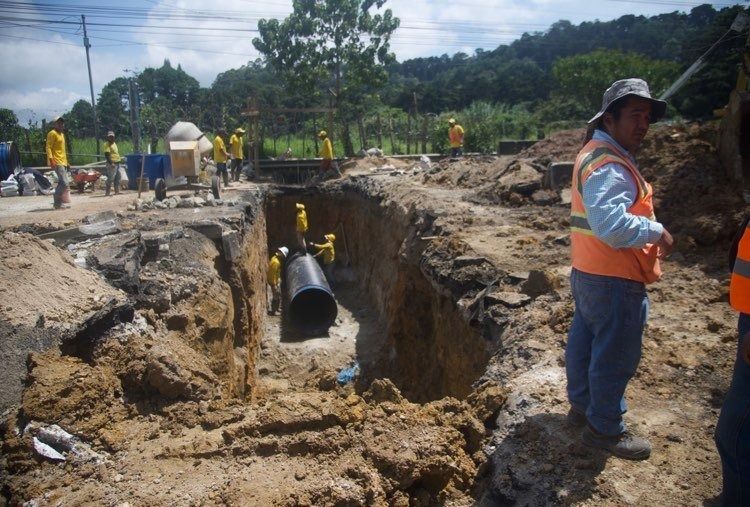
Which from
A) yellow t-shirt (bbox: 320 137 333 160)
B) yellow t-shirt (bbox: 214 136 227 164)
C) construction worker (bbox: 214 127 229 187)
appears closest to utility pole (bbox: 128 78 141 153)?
construction worker (bbox: 214 127 229 187)

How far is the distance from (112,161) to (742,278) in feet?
45.5

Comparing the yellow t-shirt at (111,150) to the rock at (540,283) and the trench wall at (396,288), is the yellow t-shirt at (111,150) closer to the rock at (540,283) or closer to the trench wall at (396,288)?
the trench wall at (396,288)

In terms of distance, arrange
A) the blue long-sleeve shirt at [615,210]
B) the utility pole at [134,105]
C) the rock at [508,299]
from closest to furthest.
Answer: the blue long-sleeve shirt at [615,210] < the rock at [508,299] < the utility pole at [134,105]

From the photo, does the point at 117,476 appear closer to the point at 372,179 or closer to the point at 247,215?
the point at 247,215

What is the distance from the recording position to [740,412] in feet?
7.10

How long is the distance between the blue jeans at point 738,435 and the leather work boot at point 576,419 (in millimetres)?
781

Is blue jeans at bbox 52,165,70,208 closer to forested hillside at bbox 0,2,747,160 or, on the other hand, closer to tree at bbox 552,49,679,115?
forested hillside at bbox 0,2,747,160

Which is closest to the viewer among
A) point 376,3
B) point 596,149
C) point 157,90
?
point 596,149

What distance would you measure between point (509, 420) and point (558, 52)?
7835 cm

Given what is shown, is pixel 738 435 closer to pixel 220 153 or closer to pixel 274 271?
pixel 274 271

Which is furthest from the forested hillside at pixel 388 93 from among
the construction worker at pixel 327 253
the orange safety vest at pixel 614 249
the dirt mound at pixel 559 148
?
the construction worker at pixel 327 253

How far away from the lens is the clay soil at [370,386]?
2.72m

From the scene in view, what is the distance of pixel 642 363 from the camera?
11.9 feet

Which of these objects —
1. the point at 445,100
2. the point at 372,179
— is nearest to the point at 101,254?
the point at 372,179
